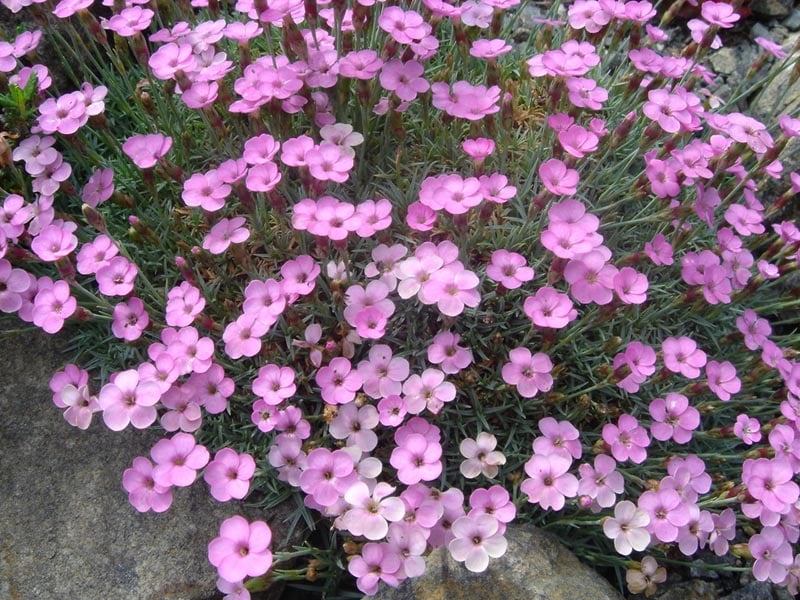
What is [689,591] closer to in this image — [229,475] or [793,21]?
[229,475]

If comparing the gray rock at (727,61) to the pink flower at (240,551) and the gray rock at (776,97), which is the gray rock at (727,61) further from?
the pink flower at (240,551)

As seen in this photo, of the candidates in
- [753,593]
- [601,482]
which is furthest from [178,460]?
[753,593]

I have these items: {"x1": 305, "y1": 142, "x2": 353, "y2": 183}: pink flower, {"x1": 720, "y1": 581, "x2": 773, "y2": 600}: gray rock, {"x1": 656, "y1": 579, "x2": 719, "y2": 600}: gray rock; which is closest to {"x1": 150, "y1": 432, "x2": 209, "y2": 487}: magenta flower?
{"x1": 305, "y1": 142, "x2": 353, "y2": 183}: pink flower

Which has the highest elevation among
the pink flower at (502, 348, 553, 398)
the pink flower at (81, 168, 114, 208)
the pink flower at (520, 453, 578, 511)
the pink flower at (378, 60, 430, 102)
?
the pink flower at (378, 60, 430, 102)

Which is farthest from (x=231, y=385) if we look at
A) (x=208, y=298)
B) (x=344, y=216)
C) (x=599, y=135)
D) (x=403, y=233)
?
(x=599, y=135)

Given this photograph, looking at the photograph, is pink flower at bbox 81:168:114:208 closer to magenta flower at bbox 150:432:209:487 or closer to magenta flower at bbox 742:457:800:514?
magenta flower at bbox 150:432:209:487

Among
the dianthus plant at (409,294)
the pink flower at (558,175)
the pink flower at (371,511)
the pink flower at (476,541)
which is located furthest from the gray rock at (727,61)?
the pink flower at (371,511)

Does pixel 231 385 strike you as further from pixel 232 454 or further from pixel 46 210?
pixel 46 210
